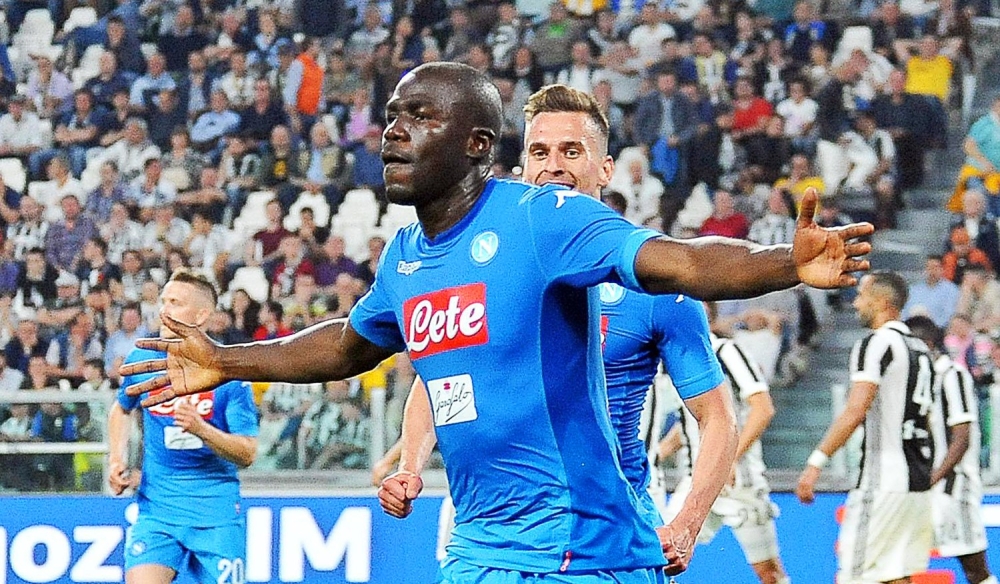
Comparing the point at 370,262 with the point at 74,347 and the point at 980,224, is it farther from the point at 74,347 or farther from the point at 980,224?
the point at 980,224

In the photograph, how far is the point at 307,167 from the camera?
674 inches

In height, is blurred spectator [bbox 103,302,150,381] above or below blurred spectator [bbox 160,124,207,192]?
below

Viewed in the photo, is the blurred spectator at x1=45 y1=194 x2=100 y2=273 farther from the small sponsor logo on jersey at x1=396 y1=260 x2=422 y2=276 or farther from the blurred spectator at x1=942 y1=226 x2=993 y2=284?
the small sponsor logo on jersey at x1=396 y1=260 x2=422 y2=276

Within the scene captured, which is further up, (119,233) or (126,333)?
(119,233)

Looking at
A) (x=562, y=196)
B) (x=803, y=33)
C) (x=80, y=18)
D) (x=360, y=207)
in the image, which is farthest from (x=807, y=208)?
(x=80, y=18)

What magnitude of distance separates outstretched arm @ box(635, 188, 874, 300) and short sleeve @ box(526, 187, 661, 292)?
0.05 m

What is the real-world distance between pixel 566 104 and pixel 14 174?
13.6m

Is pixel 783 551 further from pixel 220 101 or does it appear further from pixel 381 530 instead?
pixel 220 101

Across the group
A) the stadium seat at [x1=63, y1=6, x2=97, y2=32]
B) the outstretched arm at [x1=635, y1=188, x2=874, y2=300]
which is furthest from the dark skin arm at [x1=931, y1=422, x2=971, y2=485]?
the stadium seat at [x1=63, y1=6, x2=97, y2=32]

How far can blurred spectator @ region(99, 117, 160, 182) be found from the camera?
17453mm

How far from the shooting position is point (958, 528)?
9320 mm

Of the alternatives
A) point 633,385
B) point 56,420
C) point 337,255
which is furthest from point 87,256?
point 633,385

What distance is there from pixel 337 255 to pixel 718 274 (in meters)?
12.0

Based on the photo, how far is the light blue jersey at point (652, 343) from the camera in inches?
195
